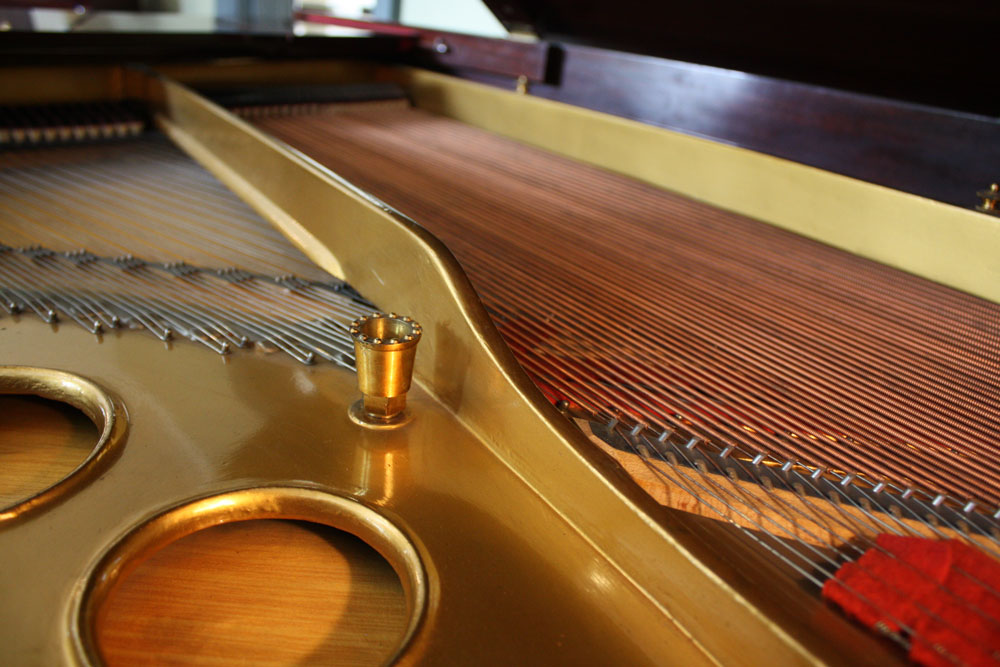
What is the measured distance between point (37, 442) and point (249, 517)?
0.60 meters

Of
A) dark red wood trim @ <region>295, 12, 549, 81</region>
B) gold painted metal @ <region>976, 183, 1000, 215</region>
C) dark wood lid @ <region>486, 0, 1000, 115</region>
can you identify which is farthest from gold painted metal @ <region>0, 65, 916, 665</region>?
dark red wood trim @ <region>295, 12, 549, 81</region>

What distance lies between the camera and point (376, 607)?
1156mm

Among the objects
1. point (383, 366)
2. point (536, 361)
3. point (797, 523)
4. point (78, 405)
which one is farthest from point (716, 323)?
point (78, 405)

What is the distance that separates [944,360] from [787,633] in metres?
1.00

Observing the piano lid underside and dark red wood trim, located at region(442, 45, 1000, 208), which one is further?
dark red wood trim, located at region(442, 45, 1000, 208)

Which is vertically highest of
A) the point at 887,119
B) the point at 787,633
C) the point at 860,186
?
the point at 887,119

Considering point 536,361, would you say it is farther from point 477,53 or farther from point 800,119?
point 477,53

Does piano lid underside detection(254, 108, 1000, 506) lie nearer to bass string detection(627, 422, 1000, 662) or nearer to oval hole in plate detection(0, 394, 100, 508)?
bass string detection(627, 422, 1000, 662)

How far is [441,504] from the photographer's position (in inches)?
46.0

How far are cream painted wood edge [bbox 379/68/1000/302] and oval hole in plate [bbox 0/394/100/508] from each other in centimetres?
188

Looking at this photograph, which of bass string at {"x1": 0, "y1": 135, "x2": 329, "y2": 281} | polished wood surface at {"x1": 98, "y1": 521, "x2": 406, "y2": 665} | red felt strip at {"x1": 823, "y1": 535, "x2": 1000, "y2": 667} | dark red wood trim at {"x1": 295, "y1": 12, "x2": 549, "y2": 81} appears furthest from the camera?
dark red wood trim at {"x1": 295, "y1": 12, "x2": 549, "y2": 81}

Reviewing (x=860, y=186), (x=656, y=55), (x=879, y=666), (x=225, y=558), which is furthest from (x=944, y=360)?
(x=656, y=55)

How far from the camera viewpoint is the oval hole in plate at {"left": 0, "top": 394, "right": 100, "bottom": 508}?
1354mm

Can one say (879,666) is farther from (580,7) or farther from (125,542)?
(580,7)
